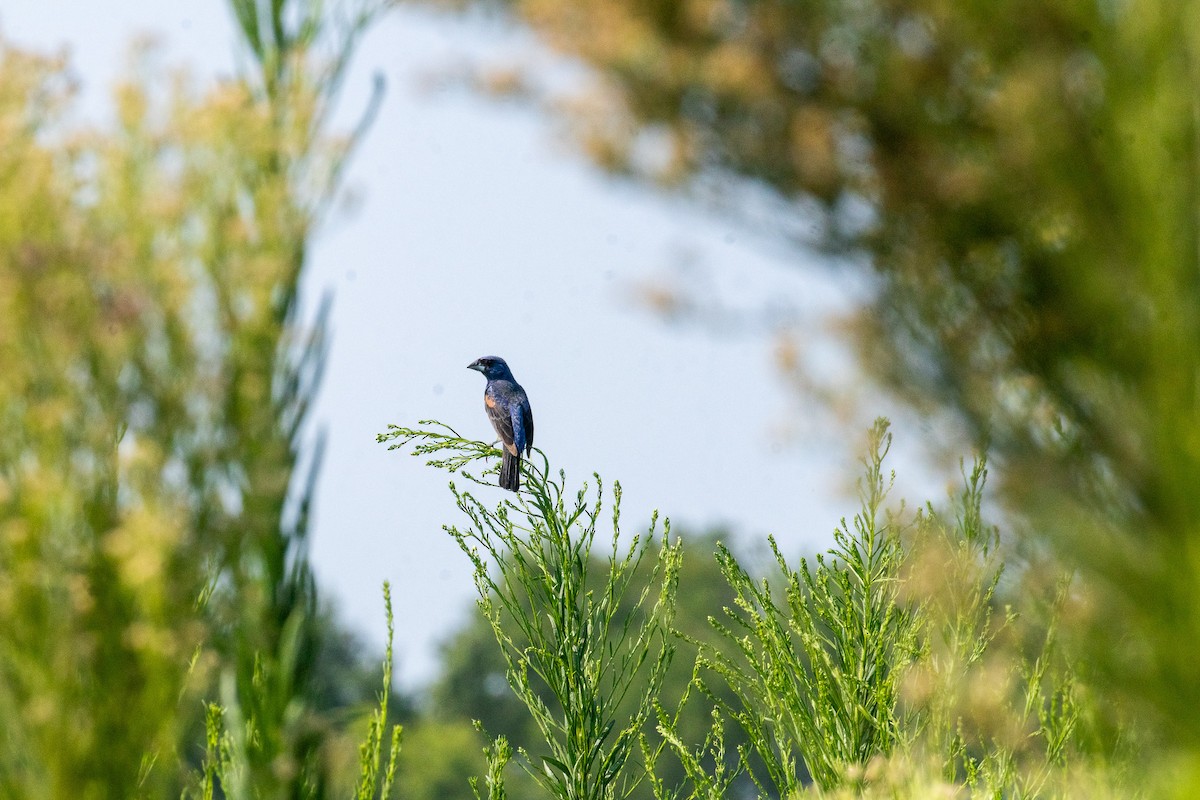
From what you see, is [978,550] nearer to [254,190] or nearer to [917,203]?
[254,190]

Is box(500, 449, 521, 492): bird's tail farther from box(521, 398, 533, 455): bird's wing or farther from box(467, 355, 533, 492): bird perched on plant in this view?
box(521, 398, 533, 455): bird's wing

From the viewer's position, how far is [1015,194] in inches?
282

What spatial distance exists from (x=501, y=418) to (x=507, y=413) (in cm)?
9

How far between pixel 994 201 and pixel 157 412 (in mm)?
6618

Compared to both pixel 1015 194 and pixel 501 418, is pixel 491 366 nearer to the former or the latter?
pixel 501 418

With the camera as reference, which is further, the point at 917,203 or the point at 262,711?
the point at 917,203

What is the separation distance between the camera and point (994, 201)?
747cm

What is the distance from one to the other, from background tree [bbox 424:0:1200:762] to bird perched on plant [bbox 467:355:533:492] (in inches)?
70.6

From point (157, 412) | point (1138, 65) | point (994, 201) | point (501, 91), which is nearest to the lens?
point (1138, 65)

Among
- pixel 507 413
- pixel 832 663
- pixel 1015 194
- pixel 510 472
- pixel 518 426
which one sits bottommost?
pixel 832 663

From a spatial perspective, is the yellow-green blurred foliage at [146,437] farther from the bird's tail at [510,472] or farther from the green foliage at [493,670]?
the green foliage at [493,670]

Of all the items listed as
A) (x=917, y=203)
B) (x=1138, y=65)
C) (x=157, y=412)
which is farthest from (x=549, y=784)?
(x=917, y=203)

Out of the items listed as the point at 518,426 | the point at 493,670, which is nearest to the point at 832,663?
the point at 518,426

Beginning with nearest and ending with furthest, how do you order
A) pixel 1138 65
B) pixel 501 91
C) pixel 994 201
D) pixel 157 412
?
pixel 1138 65
pixel 157 412
pixel 994 201
pixel 501 91
